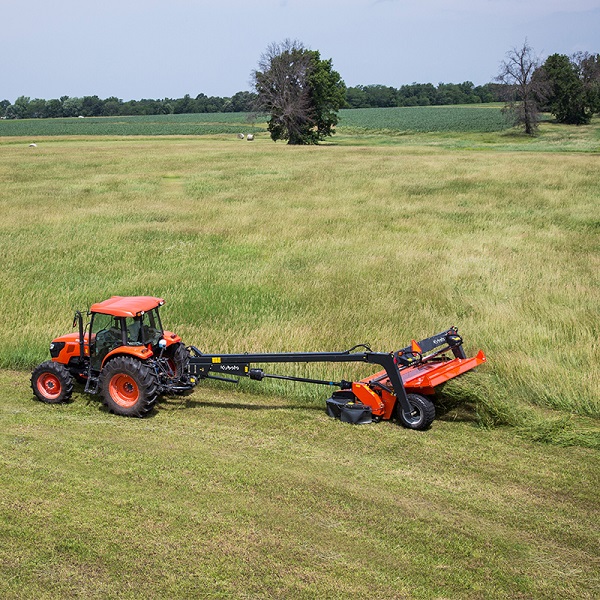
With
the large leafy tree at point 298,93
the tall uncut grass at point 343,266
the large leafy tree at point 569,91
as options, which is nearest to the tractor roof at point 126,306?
the tall uncut grass at point 343,266

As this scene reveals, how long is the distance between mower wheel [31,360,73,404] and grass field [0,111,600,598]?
0.22 m

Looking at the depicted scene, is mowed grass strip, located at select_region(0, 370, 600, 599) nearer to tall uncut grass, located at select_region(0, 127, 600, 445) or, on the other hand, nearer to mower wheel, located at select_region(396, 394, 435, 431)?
mower wheel, located at select_region(396, 394, 435, 431)

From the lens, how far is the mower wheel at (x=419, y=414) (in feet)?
30.8

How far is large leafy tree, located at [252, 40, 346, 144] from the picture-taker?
74688 mm

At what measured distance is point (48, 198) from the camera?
32.2m

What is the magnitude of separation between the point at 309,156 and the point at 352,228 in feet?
101

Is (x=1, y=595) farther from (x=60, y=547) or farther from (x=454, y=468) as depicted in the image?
(x=454, y=468)

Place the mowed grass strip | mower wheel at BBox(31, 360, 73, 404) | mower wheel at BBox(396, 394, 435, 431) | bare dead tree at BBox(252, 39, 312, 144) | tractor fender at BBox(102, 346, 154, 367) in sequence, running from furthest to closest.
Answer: bare dead tree at BBox(252, 39, 312, 144)
mower wheel at BBox(31, 360, 73, 404)
tractor fender at BBox(102, 346, 154, 367)
mower wheel at BBox(396, 394, 435, 431)
the mowed grass strip

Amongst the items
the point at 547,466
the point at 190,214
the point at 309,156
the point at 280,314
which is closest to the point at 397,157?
the point at 309,156

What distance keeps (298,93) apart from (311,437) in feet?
229

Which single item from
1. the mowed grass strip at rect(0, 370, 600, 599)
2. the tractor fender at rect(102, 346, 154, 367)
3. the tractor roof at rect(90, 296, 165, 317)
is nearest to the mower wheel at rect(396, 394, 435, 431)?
the mowed grass strip at rect(0, 370, 600, 599)

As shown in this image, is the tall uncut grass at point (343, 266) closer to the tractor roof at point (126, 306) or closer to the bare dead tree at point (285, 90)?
the tractor roof at point (126, 306)

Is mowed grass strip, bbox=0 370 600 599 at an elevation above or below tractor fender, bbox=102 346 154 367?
below

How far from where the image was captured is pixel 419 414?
9508 mm
